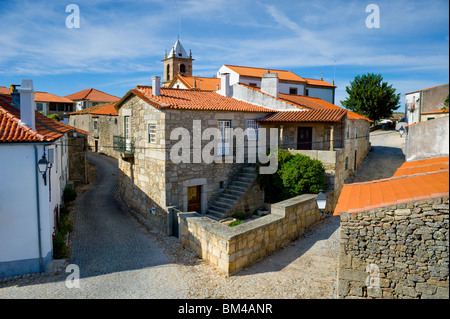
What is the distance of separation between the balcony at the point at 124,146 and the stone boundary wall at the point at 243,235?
237 inches

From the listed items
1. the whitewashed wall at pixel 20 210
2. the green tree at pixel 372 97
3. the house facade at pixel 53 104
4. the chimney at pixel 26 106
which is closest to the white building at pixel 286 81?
the green tree at pixel 372 97

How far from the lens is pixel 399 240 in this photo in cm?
627

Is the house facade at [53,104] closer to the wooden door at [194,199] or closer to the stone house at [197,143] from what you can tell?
the stone house at [197,143]

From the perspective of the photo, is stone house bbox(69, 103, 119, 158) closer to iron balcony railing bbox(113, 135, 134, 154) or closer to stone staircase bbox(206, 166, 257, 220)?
iron balcony railing bbox(113, 135, 134, 154)

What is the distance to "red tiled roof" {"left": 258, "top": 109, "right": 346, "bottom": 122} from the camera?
50.8 ft

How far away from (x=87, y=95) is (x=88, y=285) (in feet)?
152

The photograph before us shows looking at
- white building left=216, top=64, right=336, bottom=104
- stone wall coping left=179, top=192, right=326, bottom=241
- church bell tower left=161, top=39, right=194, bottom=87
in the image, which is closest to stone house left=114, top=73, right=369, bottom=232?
stone wall coping left=179, top=192, right=326, bottom=241

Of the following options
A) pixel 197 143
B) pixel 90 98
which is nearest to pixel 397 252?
pixel 197 143

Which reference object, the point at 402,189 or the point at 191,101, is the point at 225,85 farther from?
the point at 402,189

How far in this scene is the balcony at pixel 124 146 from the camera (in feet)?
53.4

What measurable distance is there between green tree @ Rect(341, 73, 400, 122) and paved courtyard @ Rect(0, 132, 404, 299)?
74.0 feet

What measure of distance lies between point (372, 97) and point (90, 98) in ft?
127
